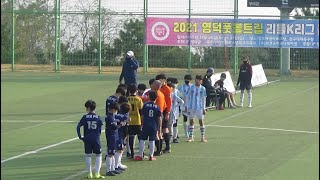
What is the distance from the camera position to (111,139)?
12.6 m

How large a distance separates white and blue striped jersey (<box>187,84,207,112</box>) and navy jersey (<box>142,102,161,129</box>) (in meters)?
2.73

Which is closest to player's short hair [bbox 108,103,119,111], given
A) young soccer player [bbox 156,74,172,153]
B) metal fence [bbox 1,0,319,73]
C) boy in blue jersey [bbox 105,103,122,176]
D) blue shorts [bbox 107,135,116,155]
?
boy in blue jersey [bbox 105,103,122,176]

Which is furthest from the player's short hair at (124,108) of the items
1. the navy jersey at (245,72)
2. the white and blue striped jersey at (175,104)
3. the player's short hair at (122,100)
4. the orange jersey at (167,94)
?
the navy jersey at (245,72)

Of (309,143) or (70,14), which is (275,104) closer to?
(309,143)

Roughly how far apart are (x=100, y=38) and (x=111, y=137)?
2807 centimetres

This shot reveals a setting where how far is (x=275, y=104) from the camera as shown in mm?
25438

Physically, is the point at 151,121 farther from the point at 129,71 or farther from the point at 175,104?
the point at 129,71

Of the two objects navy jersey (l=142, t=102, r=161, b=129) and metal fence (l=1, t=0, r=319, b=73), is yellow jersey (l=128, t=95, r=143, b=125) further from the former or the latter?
metal fence (l=1, t=0, r=319, b=73)

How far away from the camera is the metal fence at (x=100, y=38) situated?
1560 inches

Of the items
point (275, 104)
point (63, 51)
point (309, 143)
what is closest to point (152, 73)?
point (63, 51)

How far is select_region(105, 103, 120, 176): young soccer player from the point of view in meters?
A: 12.6

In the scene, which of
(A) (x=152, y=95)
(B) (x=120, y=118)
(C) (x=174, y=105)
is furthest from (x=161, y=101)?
(B) (x=120, y=118)

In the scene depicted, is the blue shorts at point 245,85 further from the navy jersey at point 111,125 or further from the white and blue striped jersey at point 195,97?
the navy jersey at point 111,125

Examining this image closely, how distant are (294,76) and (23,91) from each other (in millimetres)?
14956
